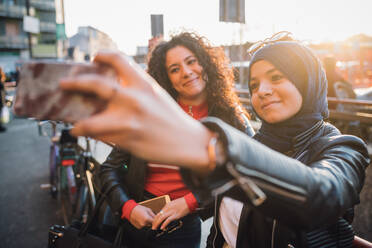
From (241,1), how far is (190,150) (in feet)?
14.3

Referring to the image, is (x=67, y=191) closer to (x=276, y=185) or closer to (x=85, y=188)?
(x=85, y=188)

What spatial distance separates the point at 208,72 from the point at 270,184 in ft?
5.56

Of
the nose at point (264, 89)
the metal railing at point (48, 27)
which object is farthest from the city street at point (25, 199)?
the metal railing at point (48, 27)

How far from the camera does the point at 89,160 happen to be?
131 inches

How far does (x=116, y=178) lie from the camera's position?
1.83 metres

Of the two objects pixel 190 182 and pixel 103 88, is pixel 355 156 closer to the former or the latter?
pixel 190 182

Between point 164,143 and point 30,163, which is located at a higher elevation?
point 164,143

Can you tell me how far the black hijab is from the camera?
4.23 ft

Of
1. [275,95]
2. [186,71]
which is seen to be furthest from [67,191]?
[275,95]

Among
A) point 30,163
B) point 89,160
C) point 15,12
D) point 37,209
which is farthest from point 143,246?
point 15,12

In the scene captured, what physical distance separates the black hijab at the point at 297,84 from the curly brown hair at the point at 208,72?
26.9 inches

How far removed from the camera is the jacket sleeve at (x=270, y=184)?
0.58 metres

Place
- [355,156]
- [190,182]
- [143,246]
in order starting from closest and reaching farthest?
1. [190,182]
2. [355,156]
3. [143,246]

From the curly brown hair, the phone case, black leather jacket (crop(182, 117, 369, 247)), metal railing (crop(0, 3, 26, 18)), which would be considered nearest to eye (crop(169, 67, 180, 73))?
the curly brown hair
